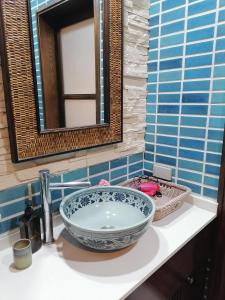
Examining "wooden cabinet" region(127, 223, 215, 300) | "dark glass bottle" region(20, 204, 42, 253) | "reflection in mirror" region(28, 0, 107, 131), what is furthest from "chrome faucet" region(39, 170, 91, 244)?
"wooden cabinet" region(127, 223, 215, 300)

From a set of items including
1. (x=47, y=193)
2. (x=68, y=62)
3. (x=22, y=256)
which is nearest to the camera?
(x=22, y=256)

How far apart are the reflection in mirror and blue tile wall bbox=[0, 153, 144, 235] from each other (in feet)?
0.72

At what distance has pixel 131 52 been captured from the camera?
1076 millimetres

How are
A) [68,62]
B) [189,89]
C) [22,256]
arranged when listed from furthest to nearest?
[189,89] < [68,62] < [22,256]

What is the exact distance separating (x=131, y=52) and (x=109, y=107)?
31 centimetres

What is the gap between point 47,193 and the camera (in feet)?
2.56

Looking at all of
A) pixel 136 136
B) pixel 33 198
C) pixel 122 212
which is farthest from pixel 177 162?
pixel 33 198

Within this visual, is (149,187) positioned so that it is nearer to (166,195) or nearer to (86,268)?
(166,195)

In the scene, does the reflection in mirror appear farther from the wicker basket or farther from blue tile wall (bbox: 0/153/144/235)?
the wicker basket

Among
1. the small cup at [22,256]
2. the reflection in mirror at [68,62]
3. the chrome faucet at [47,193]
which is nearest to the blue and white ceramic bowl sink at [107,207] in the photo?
the chrome faucet at [47,193]

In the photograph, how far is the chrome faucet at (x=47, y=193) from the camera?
0.77 m

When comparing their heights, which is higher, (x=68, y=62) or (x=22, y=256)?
(x=68, y=62)

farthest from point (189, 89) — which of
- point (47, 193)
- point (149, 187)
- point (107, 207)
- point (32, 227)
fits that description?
point (32, 227)

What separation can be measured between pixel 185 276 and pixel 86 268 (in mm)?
515
